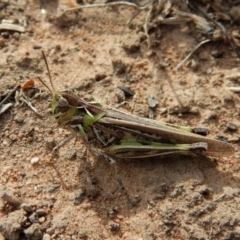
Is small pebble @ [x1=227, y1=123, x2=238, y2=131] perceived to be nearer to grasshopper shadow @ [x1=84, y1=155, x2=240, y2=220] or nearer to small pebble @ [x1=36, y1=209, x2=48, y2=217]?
grasshopper shadow @ [x1=84, y1=155, x2=240, y2=220]

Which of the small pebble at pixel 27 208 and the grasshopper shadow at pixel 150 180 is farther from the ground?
the small pebble at pixel 27 208

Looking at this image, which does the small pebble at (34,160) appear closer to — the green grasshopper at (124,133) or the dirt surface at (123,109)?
the dirt surface at (123,109)

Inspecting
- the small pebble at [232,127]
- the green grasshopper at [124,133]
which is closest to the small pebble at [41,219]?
the green grasshopper at [124,133]

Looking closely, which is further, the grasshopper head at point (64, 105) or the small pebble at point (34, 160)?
the small pebble at point (34, 160)

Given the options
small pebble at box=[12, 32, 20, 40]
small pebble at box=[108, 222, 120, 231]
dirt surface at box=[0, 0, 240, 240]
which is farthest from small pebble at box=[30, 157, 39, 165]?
small pebble at box=[12, 32, 20, 40]

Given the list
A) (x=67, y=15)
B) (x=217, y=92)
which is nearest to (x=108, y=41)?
(x=67, y=15)

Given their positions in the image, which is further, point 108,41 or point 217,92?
point 108,41

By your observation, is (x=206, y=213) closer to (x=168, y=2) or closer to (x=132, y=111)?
(x=132, y=111)
